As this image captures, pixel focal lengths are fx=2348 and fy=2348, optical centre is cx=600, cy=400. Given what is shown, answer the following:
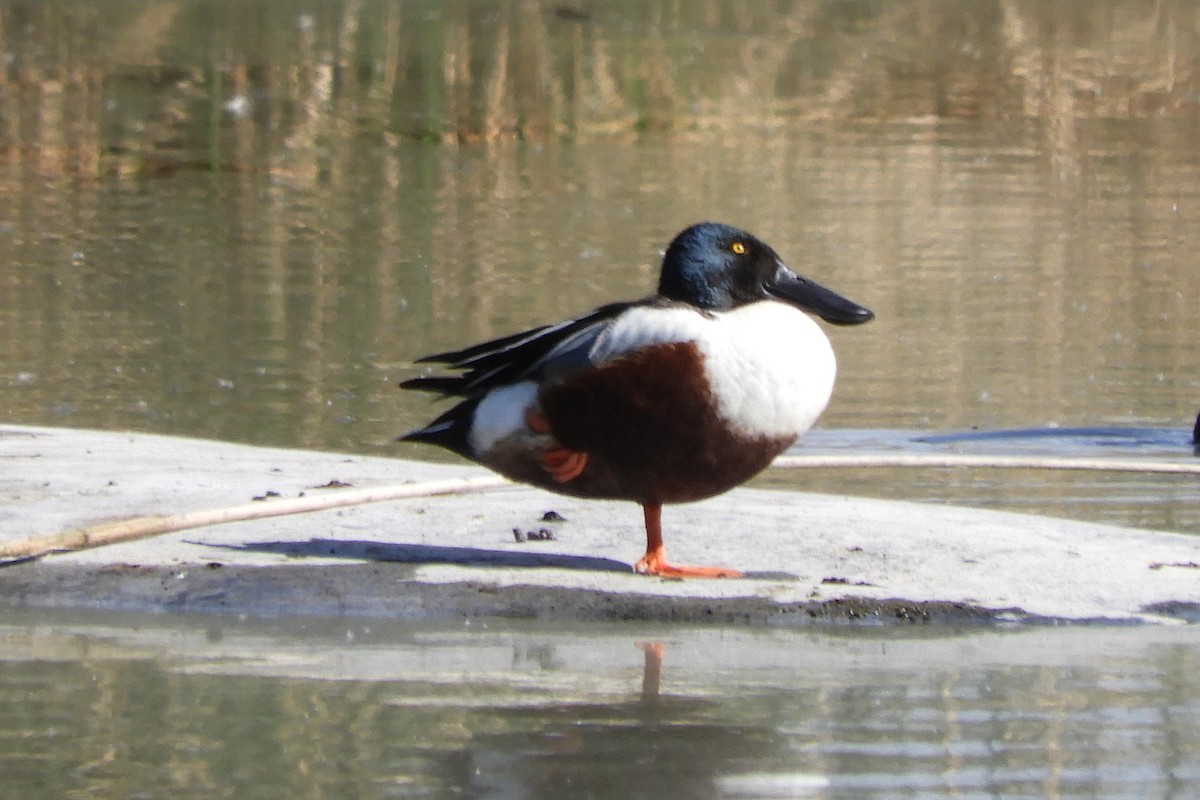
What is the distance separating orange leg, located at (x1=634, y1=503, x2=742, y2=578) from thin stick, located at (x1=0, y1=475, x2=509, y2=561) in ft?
3.09

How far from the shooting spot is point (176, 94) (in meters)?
23.6

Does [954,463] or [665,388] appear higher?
[665,388]

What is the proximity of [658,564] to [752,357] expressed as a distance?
0.63m

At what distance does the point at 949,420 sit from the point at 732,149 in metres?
11.4

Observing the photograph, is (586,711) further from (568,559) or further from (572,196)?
(572,196)

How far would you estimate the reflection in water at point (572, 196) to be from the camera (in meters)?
10.2

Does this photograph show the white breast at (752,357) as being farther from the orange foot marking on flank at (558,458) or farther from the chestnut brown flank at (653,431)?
the orange foot marking on flank at (558,458)

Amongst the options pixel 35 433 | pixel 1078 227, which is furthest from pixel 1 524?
pixel 1078 227

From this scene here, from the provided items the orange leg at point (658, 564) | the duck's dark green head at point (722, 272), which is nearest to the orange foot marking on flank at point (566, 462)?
the orange leg at point (658, 564)

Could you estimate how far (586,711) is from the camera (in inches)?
170

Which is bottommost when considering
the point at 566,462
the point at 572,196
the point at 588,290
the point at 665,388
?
the point at 566,462

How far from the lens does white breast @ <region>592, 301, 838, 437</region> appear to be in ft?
17.3

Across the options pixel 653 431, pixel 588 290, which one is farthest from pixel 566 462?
pixel 588 290

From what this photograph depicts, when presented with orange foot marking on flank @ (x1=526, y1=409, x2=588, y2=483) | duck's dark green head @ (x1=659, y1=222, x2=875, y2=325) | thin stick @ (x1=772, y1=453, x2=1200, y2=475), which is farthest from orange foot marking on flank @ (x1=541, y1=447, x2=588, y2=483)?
thin stick @ (x1=772, y1=453, x2=1200, y2=475)
